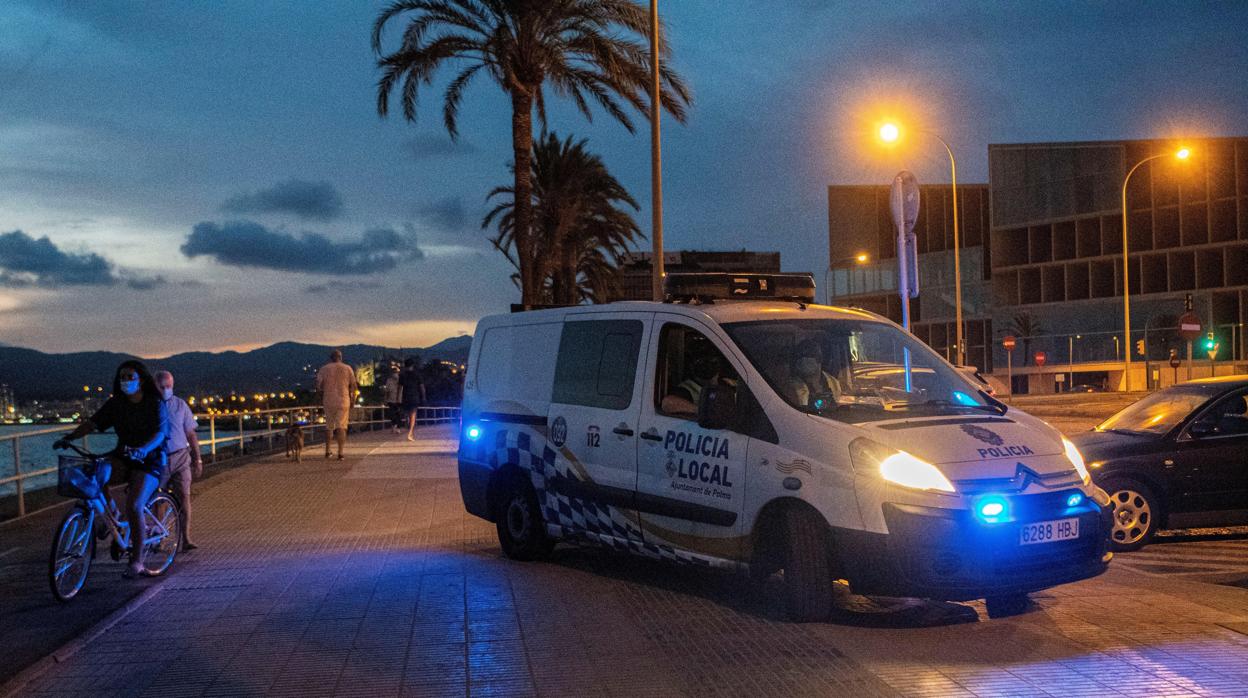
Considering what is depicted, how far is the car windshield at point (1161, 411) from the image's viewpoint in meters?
10.5

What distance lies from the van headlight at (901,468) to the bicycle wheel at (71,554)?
5384 mm

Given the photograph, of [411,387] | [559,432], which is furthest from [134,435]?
[411,387]

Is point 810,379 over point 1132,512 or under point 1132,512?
over

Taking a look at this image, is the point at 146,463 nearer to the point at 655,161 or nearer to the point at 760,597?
the point at 760,597

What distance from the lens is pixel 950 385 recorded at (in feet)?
26.3

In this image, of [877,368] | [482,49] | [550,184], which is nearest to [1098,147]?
[550,184]

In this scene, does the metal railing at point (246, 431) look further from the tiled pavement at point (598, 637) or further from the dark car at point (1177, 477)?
the dark car at point (1177, 477)

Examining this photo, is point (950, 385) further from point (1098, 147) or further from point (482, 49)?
point (1098, 147)

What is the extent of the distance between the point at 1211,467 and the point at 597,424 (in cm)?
532

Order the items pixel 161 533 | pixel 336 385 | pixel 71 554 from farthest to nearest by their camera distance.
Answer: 1. pixel 336 385
2. pixel 161 533
3. pixel 71 554

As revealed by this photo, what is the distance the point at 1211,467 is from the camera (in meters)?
10.2

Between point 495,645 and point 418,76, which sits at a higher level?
point 418,76

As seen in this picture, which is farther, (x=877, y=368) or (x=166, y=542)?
(x=166, y=542)

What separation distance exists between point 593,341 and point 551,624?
2.53m
